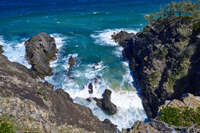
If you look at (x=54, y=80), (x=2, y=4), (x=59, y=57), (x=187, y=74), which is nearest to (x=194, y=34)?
(x=187, y=74)

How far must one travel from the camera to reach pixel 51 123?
59.1 ft

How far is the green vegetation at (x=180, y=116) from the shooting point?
16.5 metres

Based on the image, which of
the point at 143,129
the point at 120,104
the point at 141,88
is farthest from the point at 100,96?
the point at 143,129

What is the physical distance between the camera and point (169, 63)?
30734 mm

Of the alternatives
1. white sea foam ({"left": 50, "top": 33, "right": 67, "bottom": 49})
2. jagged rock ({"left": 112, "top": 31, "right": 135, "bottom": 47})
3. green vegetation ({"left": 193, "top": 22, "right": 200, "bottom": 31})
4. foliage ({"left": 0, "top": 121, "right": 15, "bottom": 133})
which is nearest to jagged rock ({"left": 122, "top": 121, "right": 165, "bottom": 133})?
foliage ({"left": 0, "top": 121, "right": 15, "bottom": 133})

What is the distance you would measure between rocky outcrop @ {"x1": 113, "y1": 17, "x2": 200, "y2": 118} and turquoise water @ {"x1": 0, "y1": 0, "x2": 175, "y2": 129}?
10.1 feet

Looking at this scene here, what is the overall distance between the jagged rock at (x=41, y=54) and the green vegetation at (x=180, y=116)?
28625 mm

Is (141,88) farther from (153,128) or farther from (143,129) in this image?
(143,129)

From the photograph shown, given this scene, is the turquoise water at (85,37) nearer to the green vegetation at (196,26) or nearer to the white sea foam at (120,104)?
the white sea foam at (120,104)

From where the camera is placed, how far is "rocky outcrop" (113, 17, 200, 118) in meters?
27.4

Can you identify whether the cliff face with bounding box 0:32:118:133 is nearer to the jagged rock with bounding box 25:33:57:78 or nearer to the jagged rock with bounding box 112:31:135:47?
the jagged rock with bounding box 25:33:57:78

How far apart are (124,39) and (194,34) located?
2624 centimetres

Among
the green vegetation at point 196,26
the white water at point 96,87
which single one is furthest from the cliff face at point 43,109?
the green vegetation at point 196,26

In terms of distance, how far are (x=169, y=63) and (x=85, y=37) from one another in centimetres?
3586
